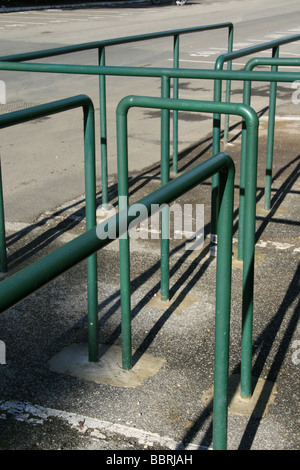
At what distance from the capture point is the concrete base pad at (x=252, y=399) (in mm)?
2639

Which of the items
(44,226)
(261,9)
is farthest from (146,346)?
(261,9)

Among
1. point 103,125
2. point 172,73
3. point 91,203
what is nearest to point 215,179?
point 172,73

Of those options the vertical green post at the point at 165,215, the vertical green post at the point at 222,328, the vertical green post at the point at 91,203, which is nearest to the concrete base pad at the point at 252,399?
the vertical green post at the point at 222,328

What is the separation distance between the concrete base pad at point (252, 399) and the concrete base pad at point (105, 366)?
0.30m

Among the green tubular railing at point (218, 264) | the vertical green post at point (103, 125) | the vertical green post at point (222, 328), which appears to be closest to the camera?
the green tubular railing at point (218, 264)

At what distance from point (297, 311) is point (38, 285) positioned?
246cm

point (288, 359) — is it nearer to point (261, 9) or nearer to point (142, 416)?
point (142, 416)

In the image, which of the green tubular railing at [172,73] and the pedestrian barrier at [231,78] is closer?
the pedestrian barrier at [231,78]

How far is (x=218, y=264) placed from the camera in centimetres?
214

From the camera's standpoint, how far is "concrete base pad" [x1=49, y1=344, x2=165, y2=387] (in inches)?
113

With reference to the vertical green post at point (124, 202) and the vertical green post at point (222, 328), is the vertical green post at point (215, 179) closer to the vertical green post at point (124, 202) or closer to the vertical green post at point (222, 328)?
the vertical green post at point (124, 202)

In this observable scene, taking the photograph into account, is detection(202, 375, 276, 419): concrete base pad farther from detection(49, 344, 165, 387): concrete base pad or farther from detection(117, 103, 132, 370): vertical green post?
detection(117, 103, 132, 370): vertical green post

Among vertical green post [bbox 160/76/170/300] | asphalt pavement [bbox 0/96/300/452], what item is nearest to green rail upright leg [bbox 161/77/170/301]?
vertical green post [bbox 160/76/170/300]

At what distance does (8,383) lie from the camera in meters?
2.82
